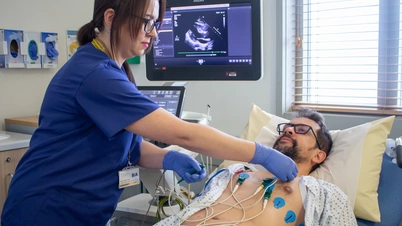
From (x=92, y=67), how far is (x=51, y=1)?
190 cm

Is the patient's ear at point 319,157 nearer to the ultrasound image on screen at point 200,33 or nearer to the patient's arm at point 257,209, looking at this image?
the patient's arm at point 257,209

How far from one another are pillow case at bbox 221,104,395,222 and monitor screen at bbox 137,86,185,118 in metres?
0.68

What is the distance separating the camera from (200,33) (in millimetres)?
1995

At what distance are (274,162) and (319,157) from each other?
51 centimetres

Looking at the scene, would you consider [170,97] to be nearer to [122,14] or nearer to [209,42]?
[209,42]

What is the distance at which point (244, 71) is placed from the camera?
1935 mm

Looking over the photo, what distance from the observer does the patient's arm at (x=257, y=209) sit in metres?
1.47

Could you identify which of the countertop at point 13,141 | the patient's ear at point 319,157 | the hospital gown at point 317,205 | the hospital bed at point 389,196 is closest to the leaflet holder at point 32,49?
the countertop at point 13,141

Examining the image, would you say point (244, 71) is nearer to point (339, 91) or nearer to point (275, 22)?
point (275, 22)

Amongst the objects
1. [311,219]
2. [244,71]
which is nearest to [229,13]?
[244,71]

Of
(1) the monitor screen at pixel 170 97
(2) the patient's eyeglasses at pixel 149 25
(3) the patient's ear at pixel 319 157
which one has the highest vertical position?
(2) the patient's eyeglasses at pixel 149 25

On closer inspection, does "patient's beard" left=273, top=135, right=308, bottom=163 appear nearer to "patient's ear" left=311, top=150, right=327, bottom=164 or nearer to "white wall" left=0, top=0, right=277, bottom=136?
"patient's ear" left=311, top=150, right=327, bottom=164

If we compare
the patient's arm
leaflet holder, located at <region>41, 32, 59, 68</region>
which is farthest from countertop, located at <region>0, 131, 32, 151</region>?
the patient's arm

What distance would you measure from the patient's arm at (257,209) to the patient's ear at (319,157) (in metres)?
0.22
